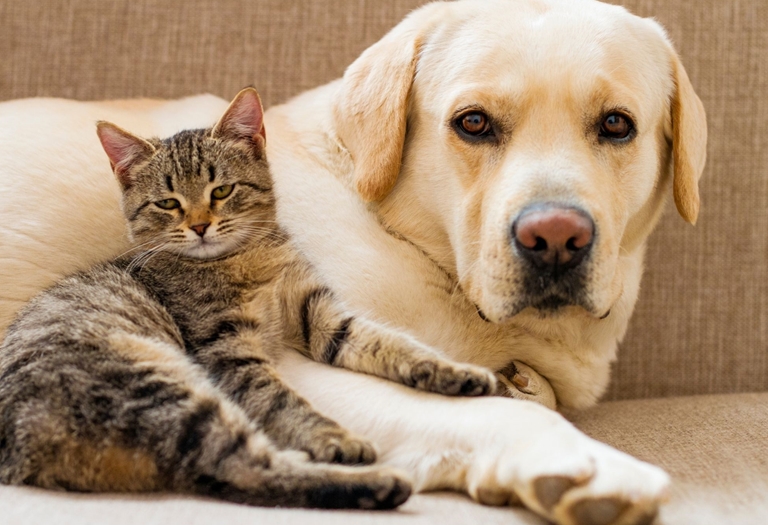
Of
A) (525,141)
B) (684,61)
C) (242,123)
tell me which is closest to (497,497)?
(525,141)

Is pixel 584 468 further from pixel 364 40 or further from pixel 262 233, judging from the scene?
pixel 364 40

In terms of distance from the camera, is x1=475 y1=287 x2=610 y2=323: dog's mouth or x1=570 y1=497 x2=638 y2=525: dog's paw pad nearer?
x1=570 y1=497 x2=638 y2=525: dog's paw pad

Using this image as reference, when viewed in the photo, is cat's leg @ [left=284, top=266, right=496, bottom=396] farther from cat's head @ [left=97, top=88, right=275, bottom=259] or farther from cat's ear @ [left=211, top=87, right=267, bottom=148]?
cat's ear @ [left=211, top=87, right=267, bottom=148]

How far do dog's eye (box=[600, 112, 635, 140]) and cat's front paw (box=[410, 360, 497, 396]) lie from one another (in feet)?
1.92

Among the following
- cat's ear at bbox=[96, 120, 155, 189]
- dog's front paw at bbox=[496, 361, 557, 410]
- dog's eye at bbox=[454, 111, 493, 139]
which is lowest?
dog's front paw at bbox=[496, 361, 557, 410]

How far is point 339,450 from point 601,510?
0.44 m

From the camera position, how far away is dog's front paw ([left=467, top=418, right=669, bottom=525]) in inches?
46.3

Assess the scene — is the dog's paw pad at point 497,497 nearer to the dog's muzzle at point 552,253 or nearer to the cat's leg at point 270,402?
the cat's leg at point 270,402

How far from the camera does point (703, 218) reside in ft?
8.18

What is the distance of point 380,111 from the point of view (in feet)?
5.94

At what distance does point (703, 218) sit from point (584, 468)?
1523 millimetres

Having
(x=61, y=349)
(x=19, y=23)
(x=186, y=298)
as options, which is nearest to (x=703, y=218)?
(x=186, y=298)

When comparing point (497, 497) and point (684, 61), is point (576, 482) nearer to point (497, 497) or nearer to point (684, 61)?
point (497, 497)

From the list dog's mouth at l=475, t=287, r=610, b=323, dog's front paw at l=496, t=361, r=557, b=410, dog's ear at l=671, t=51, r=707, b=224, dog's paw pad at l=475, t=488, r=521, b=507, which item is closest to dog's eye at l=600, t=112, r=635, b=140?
dog's ear at l=671, t=51, r=707, b=224
